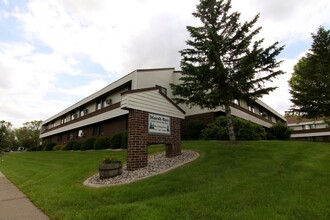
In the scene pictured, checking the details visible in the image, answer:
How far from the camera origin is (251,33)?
1420 cm

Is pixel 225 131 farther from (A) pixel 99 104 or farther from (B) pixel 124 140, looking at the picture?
(A) pixel 99 104

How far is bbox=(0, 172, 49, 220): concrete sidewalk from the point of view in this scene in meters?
5.64


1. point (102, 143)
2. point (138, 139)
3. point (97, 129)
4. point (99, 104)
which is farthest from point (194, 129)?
point (99, 104)

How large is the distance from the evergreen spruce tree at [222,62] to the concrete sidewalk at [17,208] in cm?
910

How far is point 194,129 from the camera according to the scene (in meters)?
21.6

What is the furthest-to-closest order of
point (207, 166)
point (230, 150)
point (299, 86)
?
point (299, 86) → point (230, 150) → point (207, 166)

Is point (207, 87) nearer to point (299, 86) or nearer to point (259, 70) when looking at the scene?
point (259, 70)

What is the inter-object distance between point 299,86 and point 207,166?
1641 cm

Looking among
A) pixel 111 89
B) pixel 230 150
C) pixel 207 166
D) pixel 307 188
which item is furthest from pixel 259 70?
pixel 111 89

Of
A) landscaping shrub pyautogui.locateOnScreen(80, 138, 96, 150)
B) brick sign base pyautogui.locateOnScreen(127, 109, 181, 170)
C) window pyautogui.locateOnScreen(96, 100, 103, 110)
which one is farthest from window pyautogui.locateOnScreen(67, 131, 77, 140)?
brick sign base pyautogui.locateOnScreen(127, 109, 181, 170)

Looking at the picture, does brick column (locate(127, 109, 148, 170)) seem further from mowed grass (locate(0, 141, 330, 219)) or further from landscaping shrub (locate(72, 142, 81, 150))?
landscaping shrub (locate(72, 142, 81, 150))

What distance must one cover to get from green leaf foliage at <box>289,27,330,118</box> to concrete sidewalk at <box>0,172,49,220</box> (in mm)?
20479

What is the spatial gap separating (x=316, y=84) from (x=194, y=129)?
10420mm

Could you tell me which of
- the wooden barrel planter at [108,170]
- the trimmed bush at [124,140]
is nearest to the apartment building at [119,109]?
the trimmed bush at [124,140]
